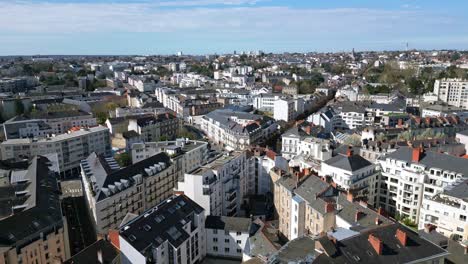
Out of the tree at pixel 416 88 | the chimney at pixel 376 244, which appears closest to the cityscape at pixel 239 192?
the chimney at pixel 376 244

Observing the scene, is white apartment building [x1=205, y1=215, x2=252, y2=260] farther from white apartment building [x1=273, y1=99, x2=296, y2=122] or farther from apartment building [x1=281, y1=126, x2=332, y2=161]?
white apartment building [x1=273, y1=99, x2=296, y2=122]

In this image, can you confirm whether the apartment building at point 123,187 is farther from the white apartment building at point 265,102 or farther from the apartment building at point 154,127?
the white apartment building at point 265,102

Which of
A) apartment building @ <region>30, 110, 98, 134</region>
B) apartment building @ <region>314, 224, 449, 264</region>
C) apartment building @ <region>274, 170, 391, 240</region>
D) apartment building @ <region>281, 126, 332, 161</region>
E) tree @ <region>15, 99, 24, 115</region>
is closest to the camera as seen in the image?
apartment building @ <region>314, 224, 449, 264</region>

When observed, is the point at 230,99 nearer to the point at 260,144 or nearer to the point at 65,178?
the point at 260,144

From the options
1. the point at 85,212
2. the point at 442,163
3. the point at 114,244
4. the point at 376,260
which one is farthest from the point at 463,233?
the point at 85,212

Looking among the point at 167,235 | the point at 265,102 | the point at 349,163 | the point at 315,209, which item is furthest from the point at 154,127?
the point at 315,209

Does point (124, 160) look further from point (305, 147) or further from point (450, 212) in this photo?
point (450, 212)

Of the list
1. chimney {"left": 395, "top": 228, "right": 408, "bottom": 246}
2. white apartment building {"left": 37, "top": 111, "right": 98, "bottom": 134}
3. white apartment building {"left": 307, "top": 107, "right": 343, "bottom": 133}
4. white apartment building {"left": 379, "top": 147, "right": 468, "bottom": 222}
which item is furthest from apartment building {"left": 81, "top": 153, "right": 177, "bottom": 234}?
white apartment building {"left": 307, "top": 107, "right": 343, "bottom": 133}
